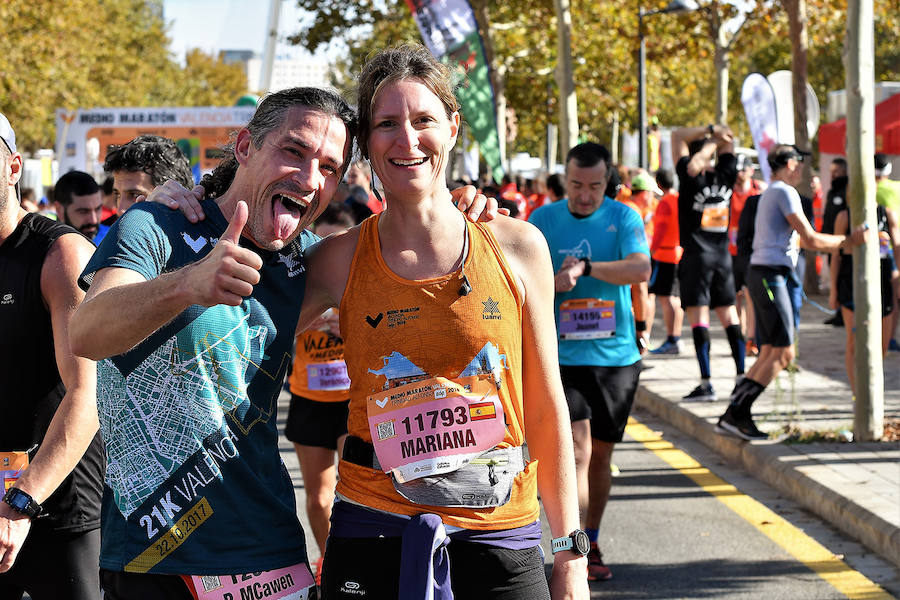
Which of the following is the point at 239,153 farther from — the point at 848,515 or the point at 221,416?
the point at 848,515

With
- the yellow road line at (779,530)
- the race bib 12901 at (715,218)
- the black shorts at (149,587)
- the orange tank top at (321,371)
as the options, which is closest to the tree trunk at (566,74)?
the race bib 12901 at (715,218)

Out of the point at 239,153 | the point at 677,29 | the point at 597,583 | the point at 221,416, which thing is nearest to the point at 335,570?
the point at 221,416

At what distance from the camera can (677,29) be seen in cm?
2923

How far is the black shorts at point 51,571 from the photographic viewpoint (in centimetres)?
337

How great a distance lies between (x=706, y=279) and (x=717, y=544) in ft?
18.3

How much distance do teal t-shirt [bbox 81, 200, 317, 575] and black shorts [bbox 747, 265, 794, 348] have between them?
6565 millimetres

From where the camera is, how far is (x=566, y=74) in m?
21.8

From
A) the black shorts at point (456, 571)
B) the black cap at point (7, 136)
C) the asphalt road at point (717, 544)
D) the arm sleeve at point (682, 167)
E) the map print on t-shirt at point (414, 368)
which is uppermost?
the arm sleeve at point (682, 167)

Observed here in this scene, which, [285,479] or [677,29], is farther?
[677,29]

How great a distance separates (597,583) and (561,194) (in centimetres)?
968

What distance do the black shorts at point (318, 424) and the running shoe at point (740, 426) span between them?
353 cm

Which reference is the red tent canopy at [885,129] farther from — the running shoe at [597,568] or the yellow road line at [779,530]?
the running shoe at [597,568]

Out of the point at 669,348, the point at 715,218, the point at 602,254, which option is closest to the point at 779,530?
the point at 602,254

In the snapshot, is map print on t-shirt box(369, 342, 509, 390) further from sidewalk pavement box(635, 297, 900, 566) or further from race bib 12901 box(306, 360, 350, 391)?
sidewalk pavement box(635, 297, 900, 566)
